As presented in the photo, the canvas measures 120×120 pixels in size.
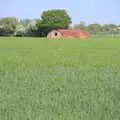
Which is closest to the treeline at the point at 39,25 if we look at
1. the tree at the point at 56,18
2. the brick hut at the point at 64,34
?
the tree at the point at 56,18

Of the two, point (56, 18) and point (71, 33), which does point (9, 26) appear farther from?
point (71, 33)

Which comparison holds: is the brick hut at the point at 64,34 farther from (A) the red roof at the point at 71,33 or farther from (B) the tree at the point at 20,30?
(B) the tree at the point at 20,30

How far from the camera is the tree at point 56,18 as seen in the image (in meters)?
123

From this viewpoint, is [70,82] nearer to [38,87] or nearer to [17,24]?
[38,87]

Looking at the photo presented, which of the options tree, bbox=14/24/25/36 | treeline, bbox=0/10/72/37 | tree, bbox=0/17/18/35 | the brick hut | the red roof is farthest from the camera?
tree, bbox=14/24/25/36

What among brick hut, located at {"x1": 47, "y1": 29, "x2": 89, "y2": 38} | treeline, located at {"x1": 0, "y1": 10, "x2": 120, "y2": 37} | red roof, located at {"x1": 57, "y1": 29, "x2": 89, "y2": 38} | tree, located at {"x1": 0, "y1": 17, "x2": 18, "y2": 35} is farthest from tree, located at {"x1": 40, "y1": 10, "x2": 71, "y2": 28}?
brick hut, located at {"x1": 47, "y1": 29, "x2": 89, "y2": 38}

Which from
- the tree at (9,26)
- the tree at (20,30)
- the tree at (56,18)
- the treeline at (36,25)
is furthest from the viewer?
the tree at (56,18)

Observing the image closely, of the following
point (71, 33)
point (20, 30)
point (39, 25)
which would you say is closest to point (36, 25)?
point (39, 25)

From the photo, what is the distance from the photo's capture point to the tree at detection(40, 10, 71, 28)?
122562 millimetres

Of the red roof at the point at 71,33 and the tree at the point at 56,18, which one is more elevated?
the tree at the point at 56,18

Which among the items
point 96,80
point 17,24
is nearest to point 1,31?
point 17,24

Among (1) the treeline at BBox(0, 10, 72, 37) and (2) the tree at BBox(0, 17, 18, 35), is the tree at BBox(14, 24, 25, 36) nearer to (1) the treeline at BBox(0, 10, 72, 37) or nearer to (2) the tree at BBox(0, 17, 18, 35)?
(1) the treeline at BBox(0, 10, 72, 37)

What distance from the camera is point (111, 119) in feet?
25.0

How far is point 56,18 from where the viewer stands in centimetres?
Answer: 12400
